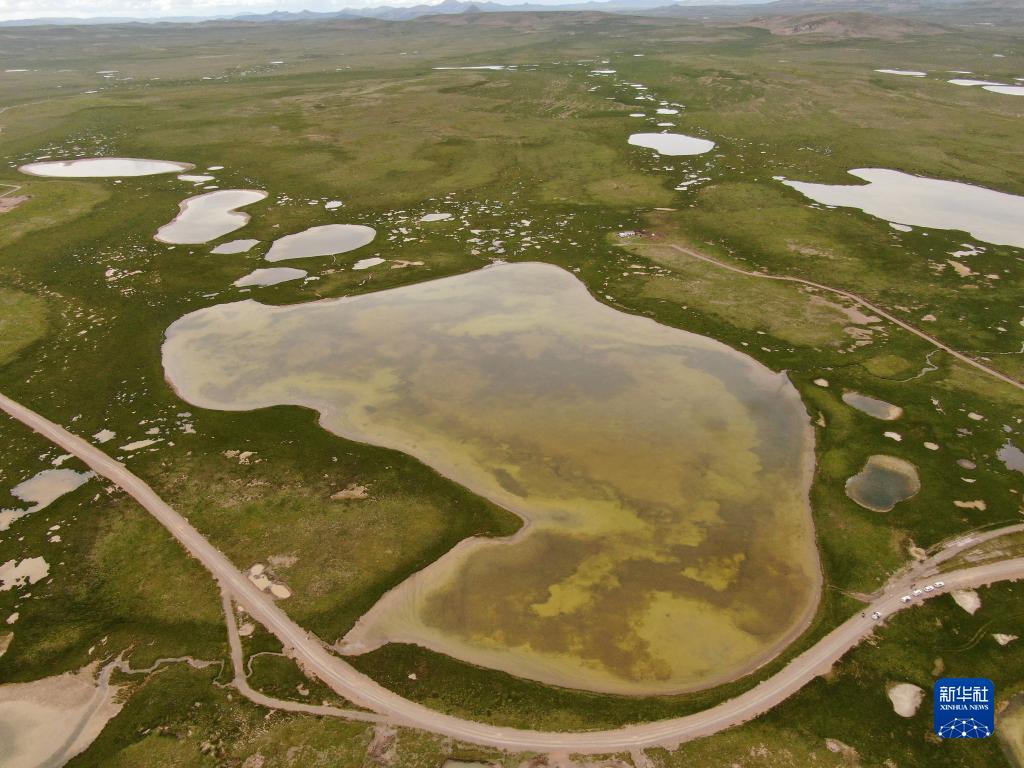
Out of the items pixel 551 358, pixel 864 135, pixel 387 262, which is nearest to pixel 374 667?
pixel 551 358

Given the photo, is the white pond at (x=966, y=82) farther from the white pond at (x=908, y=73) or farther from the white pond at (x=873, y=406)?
the white pond at (x=873, y=406)

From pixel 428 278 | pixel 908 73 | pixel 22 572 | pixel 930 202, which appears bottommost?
pixel 22 572

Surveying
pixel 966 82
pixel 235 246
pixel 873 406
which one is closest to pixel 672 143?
pixel 235 246

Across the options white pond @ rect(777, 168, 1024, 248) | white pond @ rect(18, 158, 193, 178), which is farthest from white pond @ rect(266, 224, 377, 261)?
white pond @ rect(777, 168, 1024, 248)

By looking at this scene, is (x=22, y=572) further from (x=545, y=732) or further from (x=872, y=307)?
(x=872, y=307)

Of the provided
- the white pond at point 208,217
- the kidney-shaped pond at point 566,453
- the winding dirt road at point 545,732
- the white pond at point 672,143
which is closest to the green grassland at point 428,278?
the winding dirt road at point 545,732

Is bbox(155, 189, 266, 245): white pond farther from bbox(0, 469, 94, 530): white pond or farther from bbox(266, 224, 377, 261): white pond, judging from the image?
bbox(0, 469, 94, 530): white pond

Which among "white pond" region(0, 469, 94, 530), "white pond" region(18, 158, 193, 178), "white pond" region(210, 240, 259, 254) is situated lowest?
"white pond" region(0, 469, 94, 530)
